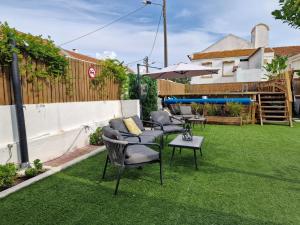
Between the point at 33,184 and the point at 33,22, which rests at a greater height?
the point at 33,22

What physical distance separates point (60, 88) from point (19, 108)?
1496mm

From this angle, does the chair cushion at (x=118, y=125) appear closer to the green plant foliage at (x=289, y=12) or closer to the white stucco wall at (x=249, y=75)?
the green plant foliage at (x=289, y=12)

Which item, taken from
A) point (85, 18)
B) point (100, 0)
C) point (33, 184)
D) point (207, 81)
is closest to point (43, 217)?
point (33, 184)

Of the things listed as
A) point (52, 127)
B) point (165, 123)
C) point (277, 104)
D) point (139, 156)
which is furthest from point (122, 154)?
point (277, 104)

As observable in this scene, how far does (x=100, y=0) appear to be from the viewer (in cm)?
1149

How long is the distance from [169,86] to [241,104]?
5.18 m

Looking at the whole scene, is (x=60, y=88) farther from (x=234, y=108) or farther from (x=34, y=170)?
(x=234, y=108)

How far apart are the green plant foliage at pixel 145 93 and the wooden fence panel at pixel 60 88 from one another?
1.63 metres

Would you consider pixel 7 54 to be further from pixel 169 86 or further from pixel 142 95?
pixel 169 86

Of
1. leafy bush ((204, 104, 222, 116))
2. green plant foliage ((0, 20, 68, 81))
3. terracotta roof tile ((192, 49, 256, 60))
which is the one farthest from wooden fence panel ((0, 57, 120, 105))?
terracotta roof tile ((192, 49, 256, 60))

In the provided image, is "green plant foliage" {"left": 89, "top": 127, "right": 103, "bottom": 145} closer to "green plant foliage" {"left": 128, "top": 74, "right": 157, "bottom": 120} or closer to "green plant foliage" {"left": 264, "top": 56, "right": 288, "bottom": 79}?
"green plant foliage" {"left": 128, "top": 74, "right": 157, "bottom": 120}

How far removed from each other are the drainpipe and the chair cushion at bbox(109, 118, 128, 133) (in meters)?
1.72

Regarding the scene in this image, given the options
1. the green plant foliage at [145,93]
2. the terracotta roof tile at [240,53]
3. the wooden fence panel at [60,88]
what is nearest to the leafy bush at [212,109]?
the green plant foliage at [145,93]

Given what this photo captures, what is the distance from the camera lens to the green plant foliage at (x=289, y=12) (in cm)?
201
